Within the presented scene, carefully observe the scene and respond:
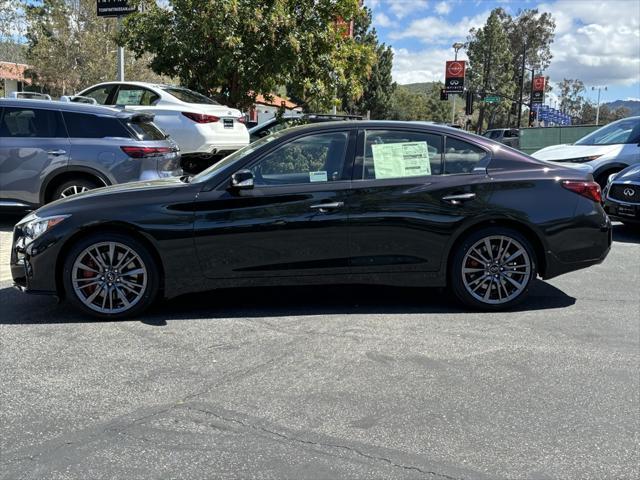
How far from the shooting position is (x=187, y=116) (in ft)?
34.5

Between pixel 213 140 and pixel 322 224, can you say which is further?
pixel 213 140

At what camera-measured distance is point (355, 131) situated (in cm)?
528

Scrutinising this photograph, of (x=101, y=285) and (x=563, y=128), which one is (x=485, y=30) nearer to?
(x=563, y=128)

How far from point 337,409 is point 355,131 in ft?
8.69

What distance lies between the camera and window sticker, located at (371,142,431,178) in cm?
527

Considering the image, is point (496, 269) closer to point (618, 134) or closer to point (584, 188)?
point (584, 188)

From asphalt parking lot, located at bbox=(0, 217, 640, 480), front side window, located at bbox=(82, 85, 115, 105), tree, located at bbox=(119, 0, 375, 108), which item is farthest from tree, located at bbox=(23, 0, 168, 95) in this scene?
asphalt parking lot, located at bbox=(0, 217, 640, 480)

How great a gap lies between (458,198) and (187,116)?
6653mm

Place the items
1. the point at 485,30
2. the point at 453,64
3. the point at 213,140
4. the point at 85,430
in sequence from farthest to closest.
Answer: the point at 485,30 < the point at 453,64 < the point at 213,140 < the point at 85,430

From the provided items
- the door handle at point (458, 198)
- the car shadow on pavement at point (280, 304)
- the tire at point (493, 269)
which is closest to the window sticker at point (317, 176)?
the door handle at point (458, 198)

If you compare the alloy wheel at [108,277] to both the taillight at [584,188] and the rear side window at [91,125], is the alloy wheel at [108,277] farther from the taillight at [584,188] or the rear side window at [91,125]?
the taillight at [584,188]

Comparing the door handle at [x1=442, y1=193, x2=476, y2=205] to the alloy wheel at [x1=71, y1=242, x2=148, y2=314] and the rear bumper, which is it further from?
the alloy wheel at [x1=71, y1=242, x2=148, y2=314]

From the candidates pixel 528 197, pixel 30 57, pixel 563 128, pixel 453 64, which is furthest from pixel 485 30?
pixel 528 197

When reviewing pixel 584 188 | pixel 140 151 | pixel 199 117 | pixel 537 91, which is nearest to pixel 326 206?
pixel 584 188
